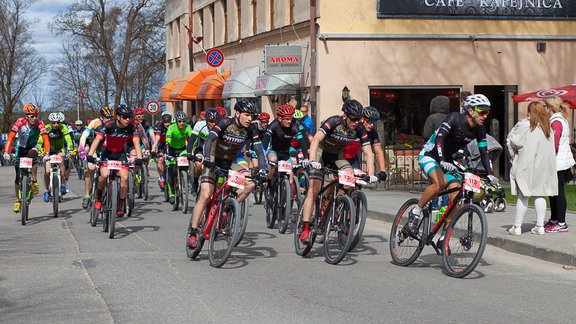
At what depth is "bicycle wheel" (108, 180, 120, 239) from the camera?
12.9 metres

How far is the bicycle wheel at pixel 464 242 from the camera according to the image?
914 centimetres

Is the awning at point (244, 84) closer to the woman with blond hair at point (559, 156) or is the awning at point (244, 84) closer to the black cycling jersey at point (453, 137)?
the woman with blond hair at point (559, 156)

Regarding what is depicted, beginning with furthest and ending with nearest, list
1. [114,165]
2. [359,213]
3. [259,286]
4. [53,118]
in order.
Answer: [53,118] → [114,165] → [359,213] → [259,286]

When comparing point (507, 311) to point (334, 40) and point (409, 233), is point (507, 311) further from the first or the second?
point (334, 40)

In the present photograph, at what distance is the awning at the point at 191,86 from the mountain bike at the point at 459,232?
3058 centimetres

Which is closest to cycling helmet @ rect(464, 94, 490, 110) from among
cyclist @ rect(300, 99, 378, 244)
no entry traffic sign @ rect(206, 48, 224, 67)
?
cyclist @ rect(300, 99, 378, 244)

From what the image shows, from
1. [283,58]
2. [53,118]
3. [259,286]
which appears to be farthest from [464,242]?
[283,58]

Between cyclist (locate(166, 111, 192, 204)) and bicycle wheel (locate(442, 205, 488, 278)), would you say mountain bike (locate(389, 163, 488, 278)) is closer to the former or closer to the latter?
bicycle wheel (locate(442, 205, 488, 278))

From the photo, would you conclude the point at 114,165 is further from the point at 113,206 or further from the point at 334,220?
the point at 334,220

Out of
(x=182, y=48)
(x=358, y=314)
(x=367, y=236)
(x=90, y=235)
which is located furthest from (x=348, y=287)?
(x=182, y=48)

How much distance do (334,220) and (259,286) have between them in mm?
1707

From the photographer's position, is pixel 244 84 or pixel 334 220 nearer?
pixel 334 220

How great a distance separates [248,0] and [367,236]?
23.2 meters

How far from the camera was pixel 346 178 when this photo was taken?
10.4 metres
